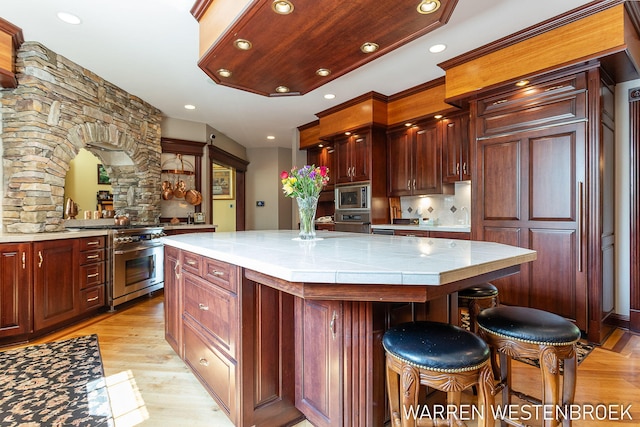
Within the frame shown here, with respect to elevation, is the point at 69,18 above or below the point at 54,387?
above

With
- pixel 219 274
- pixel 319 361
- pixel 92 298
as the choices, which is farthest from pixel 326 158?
pixel 319 361

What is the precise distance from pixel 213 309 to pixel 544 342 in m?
1.58

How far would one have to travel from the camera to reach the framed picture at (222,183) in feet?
26.4

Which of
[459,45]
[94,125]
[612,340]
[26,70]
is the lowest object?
[612,340]

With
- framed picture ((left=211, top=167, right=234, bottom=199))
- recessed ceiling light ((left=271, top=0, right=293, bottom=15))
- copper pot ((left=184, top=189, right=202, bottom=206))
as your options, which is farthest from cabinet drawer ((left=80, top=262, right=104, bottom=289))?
framed picture ((left=211, top=167, right=234, bottom=199))

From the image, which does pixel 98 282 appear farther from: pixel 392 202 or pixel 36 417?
pixel 392 202

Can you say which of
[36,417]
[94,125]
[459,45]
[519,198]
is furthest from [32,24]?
[519,198]

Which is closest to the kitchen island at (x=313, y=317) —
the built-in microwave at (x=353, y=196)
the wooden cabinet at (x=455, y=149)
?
the wooden cabinet at (x=455, y=149)

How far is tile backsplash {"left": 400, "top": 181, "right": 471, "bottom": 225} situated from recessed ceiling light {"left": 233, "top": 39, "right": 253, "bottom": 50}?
311 cm

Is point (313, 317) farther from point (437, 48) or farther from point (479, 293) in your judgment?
point (437, 48)

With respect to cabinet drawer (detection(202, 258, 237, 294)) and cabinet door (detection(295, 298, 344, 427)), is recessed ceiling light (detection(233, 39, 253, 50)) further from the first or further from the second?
cabinet door (detection(295, 298, 344, 427))

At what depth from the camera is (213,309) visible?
1.77 meters

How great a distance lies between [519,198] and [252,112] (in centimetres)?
398

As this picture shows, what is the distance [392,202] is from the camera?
477 centimetres
